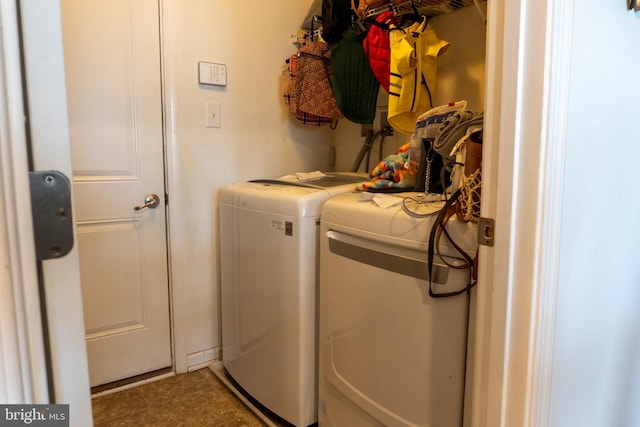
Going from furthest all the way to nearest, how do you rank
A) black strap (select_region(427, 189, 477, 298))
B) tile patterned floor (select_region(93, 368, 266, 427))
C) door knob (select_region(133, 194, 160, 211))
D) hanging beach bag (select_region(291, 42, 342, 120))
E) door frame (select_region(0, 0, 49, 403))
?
1. hanging beach bag (select_region(291, 42, 342, 120))
2. door knob (select_region(133, 194, 160, 211))
3. tile patterned floor (select_region(93, 368, 266, 427))
4. black strap (select_region(427, 189, 477, 298))
5. door frame (select_region(0, 0, 49, 403))

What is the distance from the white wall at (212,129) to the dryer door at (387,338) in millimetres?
905

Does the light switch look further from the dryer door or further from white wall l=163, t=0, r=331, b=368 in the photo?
the dryer door

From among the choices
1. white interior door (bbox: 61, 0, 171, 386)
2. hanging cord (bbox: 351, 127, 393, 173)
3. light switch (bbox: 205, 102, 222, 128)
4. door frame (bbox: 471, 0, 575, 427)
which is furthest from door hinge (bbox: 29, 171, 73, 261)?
hanging cord (bbox: 351, 127, 393, 173)

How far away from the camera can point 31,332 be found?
426mm

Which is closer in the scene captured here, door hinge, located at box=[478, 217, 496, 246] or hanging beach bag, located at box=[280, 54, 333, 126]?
door hinge, located at box=[478, 217, 496, 246]

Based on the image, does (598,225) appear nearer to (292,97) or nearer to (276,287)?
(276,287)

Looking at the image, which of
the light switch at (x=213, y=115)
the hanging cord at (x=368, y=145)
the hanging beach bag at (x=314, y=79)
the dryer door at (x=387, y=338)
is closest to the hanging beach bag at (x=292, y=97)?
the hanging beach bag at (x=314, y=79)

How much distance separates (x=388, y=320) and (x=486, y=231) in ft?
1.77

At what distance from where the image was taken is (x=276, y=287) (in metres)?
1.64

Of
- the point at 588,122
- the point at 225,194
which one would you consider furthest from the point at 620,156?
the point at 225,194

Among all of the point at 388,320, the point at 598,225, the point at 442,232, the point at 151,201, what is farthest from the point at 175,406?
the point at 598,225

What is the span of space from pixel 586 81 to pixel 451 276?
20.3 inches

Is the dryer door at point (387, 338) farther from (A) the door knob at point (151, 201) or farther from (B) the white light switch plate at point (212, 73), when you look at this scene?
(B) the white light switch plate at point (212, 73)

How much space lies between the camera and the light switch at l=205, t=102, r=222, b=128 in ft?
6.76
